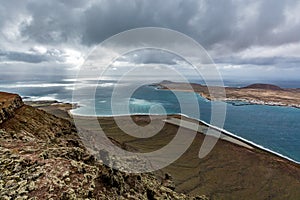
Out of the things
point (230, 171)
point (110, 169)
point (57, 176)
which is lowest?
point (230, 171)

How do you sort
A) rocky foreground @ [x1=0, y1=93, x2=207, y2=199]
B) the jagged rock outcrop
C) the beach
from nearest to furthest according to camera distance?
rocky foreground @ [x1=0, y1=93, x2=207, y2=199]
the jagged rock outcrop
the beach

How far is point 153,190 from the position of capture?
18641 millimetres

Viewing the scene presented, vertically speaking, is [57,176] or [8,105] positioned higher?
[8,105]

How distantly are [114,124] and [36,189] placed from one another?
5210 cm

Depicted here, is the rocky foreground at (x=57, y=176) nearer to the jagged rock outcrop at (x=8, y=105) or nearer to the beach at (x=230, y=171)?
the jagged rock outcrop at (x=8, y=105)

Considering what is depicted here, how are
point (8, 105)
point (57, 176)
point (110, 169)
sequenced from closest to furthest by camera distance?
1. point (57, 176)
2. point (110, 169)
3. point (8, 105)

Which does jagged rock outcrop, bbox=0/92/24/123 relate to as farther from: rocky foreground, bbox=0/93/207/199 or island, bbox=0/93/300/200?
rocky foreground, bbox=0/93/207/199

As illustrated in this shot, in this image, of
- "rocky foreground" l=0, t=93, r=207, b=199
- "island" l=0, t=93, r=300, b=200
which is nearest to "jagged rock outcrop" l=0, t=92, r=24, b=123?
"island" l=0, t=93, r=300, b=200

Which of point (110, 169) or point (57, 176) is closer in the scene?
point (57, 176)

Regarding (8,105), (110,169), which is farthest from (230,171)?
(8,105)

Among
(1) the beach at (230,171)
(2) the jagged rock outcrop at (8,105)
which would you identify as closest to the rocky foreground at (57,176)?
(2) the jagged rock outcrop at (8,105)

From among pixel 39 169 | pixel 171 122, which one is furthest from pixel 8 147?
pixel 171 122

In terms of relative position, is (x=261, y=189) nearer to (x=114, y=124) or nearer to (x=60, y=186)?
(x=60, y=186)

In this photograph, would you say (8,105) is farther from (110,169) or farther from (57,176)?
(57,176)
